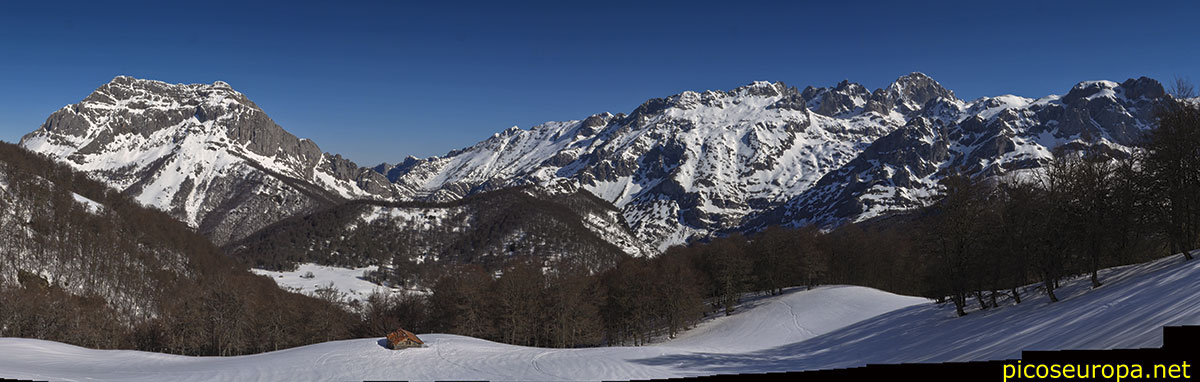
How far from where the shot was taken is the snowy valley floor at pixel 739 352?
21141mm

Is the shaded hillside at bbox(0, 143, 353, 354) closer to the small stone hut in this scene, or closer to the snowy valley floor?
the snowy valley floor

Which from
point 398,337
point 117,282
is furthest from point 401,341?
point 117,282

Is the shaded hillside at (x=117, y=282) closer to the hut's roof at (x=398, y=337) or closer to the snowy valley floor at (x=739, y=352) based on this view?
the snowy valley floor at (x=739, y=352)

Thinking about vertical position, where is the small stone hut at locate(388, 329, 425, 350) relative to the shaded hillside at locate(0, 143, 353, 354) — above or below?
below

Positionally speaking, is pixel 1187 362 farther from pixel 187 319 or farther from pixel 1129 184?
pixel 187 319

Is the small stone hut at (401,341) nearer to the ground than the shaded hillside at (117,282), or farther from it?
nearer to the ground

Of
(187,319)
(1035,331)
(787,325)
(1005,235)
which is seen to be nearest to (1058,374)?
(1035,331)

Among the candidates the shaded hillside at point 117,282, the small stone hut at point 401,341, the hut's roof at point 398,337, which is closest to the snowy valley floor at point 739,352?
the small stone hut at point 401,341

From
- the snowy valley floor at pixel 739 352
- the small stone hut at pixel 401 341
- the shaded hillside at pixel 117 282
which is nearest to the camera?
the snowy valley floor at pixel 739 352

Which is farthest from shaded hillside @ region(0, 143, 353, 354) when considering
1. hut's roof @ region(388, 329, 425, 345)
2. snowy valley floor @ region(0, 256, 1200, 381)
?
hut's roof @ region(388, 329, 425, 345)

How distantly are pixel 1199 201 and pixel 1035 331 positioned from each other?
741 inches

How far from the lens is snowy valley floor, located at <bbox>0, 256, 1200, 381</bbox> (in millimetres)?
21141

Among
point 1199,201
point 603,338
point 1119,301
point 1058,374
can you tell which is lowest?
point 603,338

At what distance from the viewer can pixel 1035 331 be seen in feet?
79.0
